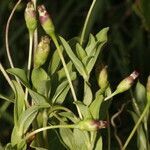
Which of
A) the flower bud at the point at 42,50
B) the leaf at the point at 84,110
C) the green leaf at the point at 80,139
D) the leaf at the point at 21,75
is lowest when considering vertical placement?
the green leaf at the point at 80,139

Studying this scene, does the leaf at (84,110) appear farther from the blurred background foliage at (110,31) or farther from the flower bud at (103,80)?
the blurred background foliage at (110,31)

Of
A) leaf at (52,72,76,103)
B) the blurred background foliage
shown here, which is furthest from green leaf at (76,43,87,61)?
the blurred background foliage

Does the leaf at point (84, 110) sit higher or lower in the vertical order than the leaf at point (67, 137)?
higher

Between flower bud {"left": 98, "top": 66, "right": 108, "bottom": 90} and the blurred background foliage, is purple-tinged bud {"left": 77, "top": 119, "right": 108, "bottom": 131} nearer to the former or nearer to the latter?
flower bud {"left": 98, "top": 66, "right": 108, "bottom": 90}

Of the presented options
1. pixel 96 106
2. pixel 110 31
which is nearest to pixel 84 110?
pixel 96 106

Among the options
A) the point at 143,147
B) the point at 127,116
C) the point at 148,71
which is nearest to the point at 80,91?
the point at 127,116

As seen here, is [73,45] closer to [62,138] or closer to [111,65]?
[62,138]

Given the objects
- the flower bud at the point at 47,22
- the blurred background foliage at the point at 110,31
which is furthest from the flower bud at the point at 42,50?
the blurred background foliage at the point at 110,31
